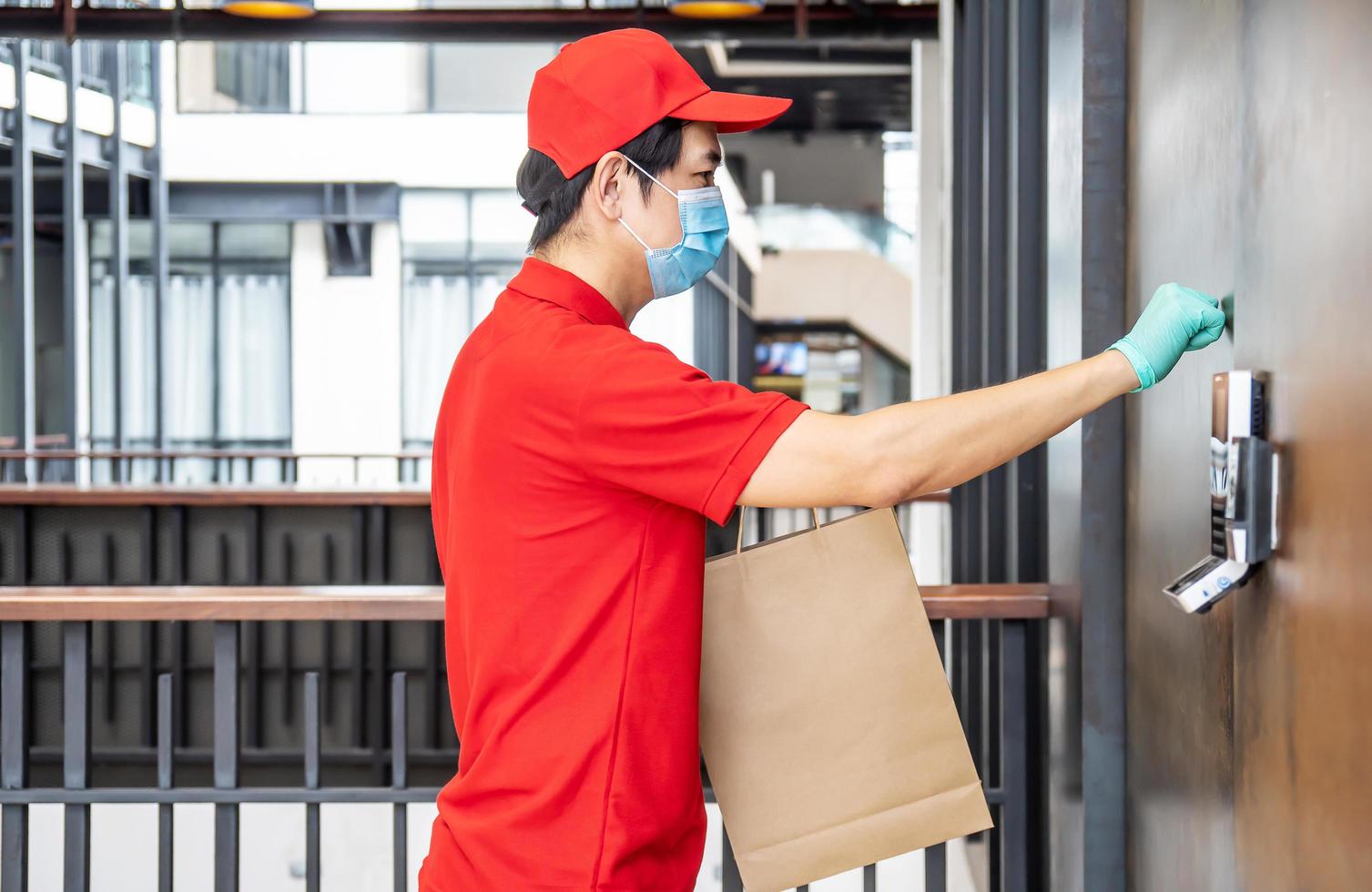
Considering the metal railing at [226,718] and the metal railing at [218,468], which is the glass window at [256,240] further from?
the metal railing at [226,718]


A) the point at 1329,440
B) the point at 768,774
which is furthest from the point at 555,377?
the point at 1329,440

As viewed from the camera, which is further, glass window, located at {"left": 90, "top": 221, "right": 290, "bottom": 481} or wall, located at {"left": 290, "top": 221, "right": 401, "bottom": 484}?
glass window, located at {"left": 90, "top": 221, "right": 290, "bottom": 481}

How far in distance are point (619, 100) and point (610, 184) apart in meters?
0.09

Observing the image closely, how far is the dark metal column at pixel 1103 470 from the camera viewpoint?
1851mm

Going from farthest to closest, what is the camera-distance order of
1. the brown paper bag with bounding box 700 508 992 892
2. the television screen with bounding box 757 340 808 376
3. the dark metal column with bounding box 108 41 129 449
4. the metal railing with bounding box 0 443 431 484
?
the television screen with bounding box 757 340 808 376
the metal railing with bounding box 0 443 431 484
the dark metal column with bounding box 108 41 129 449
the brown paper bag with bounding box 700 508 992 892

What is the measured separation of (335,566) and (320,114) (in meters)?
8.39

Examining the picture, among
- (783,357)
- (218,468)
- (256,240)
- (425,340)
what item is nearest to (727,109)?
(425,340)

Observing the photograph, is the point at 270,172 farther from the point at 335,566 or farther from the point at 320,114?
the point at 335,566

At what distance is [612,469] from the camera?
1148 millimetres

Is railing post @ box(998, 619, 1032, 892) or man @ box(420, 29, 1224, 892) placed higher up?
man @ box(420, 29, 1224, 892)

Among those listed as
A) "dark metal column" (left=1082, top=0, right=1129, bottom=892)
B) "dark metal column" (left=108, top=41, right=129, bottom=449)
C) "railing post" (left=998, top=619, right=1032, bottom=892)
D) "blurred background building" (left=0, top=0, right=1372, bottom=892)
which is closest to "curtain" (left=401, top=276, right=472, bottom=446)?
"blurred background building" (left=0, top=0, right=1372, bottom=892)

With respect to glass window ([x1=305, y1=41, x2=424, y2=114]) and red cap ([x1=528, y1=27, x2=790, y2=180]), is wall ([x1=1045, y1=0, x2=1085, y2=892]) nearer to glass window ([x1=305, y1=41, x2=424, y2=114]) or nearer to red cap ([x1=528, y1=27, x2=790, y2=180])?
red cap ([x1=528, y1=27, x2=790, y2=180])

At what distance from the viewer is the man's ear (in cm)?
127

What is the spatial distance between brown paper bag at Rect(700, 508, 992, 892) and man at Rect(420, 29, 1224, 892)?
148mm
